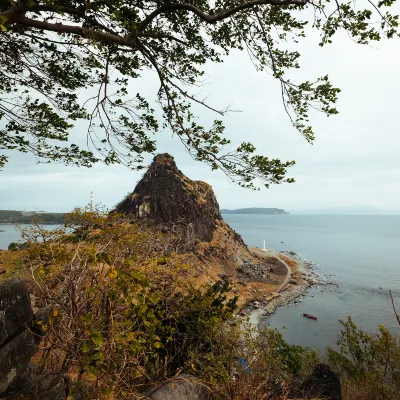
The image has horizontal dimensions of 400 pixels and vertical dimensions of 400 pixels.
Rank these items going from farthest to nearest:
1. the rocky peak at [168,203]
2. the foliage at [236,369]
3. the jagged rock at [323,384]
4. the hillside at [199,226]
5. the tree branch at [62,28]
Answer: the rocky peak at [168,203] → the hillside at [199,226] → the jagged rock at [323,384] → the foliage at [236,369] → the tree branch at [62,28]

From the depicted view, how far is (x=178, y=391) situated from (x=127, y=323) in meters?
3.12

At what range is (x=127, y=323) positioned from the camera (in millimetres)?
3832

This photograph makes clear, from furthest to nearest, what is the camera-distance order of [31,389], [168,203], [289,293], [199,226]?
[199,226]
[168,203]
[289,293]
[31,389]

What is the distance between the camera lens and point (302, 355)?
2347cm

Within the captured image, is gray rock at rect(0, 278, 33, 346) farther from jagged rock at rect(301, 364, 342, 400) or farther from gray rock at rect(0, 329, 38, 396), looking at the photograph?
jagged rock at rect(301, 364, 342, 400)

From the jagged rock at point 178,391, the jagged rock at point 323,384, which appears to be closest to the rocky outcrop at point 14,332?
the jagged rock at point 178,391

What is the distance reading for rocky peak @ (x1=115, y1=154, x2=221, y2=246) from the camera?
5869cm

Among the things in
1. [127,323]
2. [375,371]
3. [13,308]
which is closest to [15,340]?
[13,308]

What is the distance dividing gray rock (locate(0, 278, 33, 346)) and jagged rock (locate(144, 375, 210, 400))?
275 cm

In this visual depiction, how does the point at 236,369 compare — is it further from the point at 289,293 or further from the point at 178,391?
the point at 289,293

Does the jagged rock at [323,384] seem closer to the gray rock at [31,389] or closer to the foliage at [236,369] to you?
the foliage at [236,369]

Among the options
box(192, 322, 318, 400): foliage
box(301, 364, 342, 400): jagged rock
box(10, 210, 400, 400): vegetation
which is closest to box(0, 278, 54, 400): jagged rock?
box(10, 210, 400, 400): vegetation

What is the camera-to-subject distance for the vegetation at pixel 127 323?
375cm

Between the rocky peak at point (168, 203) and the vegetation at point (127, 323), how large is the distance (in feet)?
151
